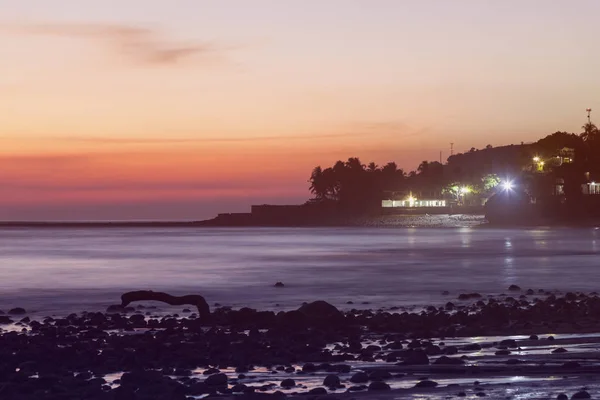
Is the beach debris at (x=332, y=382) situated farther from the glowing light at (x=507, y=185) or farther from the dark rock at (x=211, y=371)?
the glowing light at (x=507, y=185)

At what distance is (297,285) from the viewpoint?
46.1 meters

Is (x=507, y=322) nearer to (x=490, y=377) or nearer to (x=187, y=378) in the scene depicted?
(x=490, y=377)

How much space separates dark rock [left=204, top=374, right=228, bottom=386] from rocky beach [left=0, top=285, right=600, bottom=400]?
1.3 inches

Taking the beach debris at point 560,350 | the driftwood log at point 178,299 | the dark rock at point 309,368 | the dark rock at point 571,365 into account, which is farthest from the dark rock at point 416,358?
the driftwood log at point 178,299

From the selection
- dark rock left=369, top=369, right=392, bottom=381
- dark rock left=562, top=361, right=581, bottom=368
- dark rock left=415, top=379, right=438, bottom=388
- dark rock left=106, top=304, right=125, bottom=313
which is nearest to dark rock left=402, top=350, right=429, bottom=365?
dark rock left=369, top=369, right=392, bottom=381

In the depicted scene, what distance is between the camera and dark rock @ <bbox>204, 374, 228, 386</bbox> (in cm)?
1476

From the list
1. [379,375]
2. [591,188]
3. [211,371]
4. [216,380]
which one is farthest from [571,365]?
[591,188]

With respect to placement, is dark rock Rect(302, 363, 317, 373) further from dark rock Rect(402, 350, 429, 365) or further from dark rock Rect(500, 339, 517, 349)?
dark rock Rect(500, 339, 517, 349)

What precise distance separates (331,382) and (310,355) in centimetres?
339

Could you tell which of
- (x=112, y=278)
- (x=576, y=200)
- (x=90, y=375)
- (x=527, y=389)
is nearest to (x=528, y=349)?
(x=527, y=389)

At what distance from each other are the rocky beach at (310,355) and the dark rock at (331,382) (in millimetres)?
26

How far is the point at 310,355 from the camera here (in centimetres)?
1819

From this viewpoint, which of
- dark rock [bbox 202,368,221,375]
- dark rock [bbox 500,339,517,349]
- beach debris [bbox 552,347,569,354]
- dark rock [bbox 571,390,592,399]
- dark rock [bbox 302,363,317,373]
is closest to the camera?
dark rock [bbox 571,390,592,399]

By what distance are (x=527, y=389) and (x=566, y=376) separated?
138 centimetres
